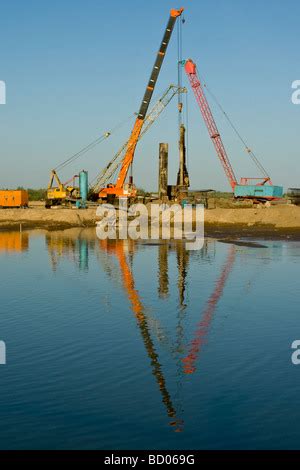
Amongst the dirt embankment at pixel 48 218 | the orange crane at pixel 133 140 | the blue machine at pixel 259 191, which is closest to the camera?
the dirt embankment at pixel 48 218

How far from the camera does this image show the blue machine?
341 feet

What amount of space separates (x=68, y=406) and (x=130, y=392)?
1.71m

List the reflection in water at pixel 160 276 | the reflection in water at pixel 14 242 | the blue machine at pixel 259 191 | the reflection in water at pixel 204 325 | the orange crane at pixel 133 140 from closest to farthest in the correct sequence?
1. the reflection in water at pixel 160 276
2. the reflection in water at pixel 204 325
3. the reflection in water at pixel 14 242
4. the orange crane at pixel 133 140
5. the blue machine at pixel 259 191

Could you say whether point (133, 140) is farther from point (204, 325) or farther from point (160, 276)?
point (204, 325)

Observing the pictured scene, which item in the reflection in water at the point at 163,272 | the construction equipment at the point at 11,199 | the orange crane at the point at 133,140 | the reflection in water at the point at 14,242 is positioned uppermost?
the orange crane at the point at 133,140

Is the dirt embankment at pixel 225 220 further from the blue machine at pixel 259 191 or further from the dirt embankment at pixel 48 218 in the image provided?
the blue machine at pixel 259 191

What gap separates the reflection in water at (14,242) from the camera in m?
51.5

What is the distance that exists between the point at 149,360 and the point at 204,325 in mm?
5238

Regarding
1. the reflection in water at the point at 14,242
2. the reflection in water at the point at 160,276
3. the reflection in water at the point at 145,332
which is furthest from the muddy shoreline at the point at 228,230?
the reflection in water at the point at 145,332

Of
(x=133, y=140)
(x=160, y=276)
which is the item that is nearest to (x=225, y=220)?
(x=133, y=140)

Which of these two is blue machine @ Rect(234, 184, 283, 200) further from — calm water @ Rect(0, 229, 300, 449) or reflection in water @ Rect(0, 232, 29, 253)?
calm water @ Rect(0, 229, 300, 449)

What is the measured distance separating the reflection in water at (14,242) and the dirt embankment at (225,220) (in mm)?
8007

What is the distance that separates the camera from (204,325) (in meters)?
22.5

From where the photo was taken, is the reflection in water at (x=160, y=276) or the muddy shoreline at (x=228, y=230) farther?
the muddy shoreline at (x=228, y=230)
